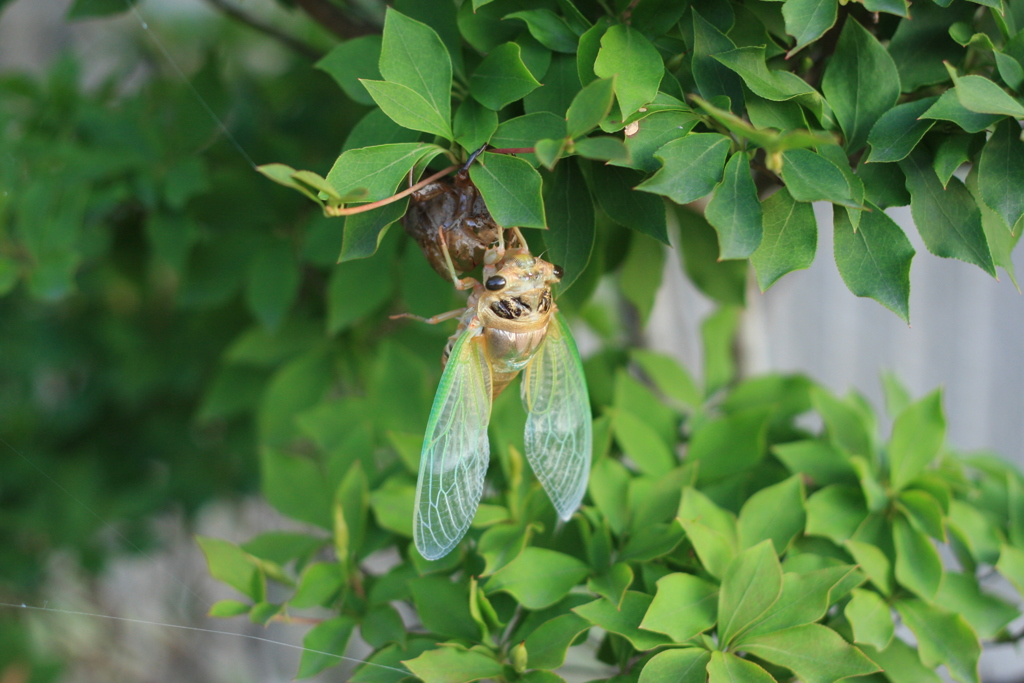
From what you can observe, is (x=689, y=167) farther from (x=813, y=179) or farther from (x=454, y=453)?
(x=454, y=453)

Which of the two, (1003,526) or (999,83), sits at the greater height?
(999,83)

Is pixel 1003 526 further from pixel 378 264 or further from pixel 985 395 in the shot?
pixel 985 395

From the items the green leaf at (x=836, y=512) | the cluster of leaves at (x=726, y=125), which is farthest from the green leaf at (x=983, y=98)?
the green leaf at (x=836, y=512)

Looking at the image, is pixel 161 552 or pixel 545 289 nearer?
pixel 545 289

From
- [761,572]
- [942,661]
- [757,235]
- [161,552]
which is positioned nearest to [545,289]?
[757,235]

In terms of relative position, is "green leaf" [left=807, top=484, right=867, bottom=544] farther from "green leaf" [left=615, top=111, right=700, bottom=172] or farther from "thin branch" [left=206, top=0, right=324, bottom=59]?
"thin branch" [left=206, top=0, right=324, bottom=59]

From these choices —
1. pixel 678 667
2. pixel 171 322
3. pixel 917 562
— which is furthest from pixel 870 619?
pixel 171 322

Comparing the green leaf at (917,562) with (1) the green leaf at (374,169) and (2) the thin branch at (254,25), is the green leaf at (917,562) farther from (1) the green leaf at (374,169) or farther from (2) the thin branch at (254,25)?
(2) the thin branch at (254,25)
